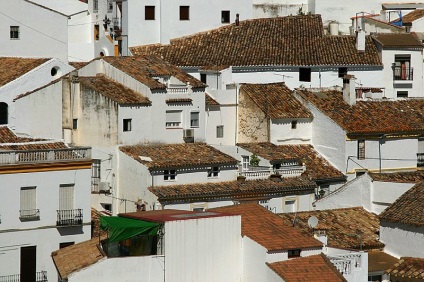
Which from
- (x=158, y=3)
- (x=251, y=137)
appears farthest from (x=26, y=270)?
(x=158, y=3)

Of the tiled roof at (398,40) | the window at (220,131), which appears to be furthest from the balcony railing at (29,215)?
the tiled roof at (398,40)

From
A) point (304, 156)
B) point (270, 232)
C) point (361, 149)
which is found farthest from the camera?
point (361, 149)

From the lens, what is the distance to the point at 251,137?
68.3 meters

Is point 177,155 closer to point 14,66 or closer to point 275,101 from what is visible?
point 275,101

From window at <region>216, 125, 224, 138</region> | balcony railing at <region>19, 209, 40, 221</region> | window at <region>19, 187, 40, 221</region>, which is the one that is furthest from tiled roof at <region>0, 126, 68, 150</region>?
window at <region>216, 125, 224, 138</region>

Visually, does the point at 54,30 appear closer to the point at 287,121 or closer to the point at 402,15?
the point at 287,121

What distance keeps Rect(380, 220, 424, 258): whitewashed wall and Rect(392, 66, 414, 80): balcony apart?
75.3ft

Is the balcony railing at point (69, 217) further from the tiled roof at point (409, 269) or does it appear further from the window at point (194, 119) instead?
the window at point (194, 119)

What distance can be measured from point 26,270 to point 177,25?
93.3 ft

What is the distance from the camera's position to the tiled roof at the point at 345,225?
5469cm

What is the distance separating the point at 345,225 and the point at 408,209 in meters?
3.41

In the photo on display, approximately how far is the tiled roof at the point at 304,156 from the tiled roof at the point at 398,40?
10.6 metres

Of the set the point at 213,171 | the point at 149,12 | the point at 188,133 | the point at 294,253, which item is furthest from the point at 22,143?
the point at 149,12

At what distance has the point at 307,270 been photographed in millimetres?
48000
